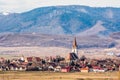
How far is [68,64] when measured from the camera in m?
127

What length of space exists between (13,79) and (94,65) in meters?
45.1

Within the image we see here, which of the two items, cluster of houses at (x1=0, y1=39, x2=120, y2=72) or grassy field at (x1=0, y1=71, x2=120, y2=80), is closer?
grassy field at (x1=0, y1=71, x2=120, y2=80)

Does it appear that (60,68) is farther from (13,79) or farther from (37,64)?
(13,79)

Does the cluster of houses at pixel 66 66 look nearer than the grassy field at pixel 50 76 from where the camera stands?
No

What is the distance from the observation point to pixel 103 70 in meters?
117

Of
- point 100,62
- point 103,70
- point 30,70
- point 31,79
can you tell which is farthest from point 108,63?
point 31,79

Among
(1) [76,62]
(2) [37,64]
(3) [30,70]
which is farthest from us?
(1) [76,62]

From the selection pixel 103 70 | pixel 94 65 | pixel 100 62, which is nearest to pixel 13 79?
pixel 103 70

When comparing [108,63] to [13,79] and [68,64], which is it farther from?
[13,79]

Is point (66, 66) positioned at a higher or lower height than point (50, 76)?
lower

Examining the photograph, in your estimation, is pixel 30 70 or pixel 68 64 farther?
pixel 68 64

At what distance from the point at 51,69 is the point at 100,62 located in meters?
21.0

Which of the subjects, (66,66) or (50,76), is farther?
(66,66)

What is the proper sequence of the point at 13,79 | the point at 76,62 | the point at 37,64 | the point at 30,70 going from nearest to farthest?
the point at 13,79 < the point at 30,70 < the point at 37,64 < the point at 76,62
